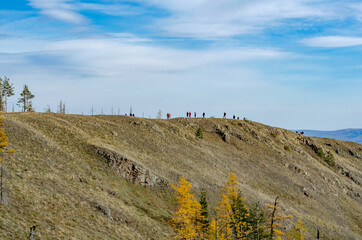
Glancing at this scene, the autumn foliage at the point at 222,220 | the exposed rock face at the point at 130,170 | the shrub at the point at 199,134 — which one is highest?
the shrub at the point at 199,134

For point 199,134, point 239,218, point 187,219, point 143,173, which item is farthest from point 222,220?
point 199,134

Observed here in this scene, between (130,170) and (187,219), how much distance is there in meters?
15.3

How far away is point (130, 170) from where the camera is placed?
51188 millimetres

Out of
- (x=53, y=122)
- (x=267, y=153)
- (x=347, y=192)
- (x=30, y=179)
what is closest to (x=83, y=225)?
(x=30, y=179)

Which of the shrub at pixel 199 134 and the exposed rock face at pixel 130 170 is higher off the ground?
the shrub at pixel 199 134

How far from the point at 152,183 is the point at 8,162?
21.7m

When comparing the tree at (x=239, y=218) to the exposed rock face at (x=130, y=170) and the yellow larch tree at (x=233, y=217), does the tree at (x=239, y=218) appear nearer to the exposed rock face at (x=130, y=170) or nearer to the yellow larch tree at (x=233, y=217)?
the yellow larch tree at (x=233, y=217)

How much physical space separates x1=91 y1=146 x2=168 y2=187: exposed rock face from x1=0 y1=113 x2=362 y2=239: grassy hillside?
17 cm

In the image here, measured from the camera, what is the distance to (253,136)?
10038 cm

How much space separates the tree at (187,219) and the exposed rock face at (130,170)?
32.6 feet

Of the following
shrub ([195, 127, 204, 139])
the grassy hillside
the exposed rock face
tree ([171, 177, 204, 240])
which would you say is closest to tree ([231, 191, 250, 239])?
tree ([171, 177, 204, 240])

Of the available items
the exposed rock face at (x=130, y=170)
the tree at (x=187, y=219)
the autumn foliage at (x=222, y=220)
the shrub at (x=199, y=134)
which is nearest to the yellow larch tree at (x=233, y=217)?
the autumn foliage at (x=222, y=220)

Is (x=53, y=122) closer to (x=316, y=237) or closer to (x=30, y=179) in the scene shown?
(x=30, y=179)

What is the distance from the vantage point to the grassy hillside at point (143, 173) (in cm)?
3325
